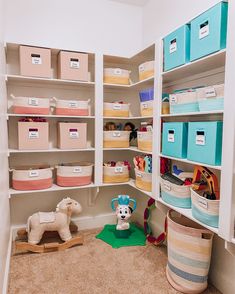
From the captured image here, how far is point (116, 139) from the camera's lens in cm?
259

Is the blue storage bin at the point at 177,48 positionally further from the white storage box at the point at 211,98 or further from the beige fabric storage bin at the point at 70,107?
the beige fabric storage bin at the point at 70,107

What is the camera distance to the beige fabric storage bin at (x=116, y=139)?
8.41 feet

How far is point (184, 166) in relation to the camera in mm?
2158

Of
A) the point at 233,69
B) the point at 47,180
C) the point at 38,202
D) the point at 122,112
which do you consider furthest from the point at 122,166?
Answer: the point at 233,69

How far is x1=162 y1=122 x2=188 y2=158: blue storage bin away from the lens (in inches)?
70.1

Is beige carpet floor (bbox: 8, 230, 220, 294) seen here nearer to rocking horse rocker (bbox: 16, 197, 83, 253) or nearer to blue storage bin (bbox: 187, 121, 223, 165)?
rocking horse rocker (bbox: 16, 197, 83, 253)

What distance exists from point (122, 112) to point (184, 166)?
904 mm

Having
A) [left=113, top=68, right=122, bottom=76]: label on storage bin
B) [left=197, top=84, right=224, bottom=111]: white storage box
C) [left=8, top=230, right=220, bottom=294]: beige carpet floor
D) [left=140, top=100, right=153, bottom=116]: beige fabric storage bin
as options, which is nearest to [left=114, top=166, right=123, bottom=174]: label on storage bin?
[left=140, top=100, right=153, bottom=116]: beige fabric storage bin

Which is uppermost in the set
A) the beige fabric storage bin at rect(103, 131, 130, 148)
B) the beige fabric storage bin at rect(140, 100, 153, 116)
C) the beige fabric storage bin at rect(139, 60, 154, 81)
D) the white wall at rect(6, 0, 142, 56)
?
the white wall at rect(6, 0, 142, 56)

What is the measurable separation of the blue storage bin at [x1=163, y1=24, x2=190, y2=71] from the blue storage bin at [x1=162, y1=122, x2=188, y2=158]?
0.46m

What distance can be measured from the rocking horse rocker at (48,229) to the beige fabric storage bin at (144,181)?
2.23ft

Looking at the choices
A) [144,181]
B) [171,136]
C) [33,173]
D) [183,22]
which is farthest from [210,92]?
[33,173]

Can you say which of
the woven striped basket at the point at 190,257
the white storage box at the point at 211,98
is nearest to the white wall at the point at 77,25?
the white storage box at the point at 211,98

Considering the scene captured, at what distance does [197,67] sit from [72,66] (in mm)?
1192
